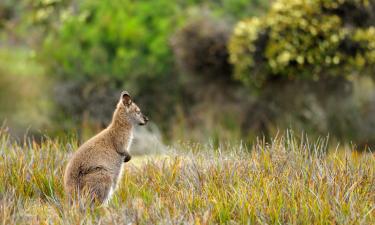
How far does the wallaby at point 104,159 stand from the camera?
7.76 meters

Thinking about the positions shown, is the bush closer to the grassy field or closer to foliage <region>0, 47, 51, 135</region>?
foliage <region>0, 47, 51, 135</region>

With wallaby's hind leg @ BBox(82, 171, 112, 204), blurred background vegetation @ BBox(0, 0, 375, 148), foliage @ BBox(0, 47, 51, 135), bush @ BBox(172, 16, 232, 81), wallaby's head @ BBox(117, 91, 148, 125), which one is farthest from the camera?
bush @ BBox(172, 16, 232, 81)

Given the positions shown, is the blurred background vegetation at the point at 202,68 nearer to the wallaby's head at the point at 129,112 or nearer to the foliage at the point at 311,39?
the foliage at the point at 311,39

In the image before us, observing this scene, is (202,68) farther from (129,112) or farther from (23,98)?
(129,112)

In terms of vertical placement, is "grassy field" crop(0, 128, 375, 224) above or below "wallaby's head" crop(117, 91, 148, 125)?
below

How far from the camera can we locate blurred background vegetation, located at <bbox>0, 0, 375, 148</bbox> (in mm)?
14609

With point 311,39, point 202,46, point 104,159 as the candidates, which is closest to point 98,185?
point 104,159

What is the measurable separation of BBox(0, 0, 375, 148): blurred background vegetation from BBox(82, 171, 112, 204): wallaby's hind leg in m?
6.33

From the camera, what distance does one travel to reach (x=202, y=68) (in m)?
16.3

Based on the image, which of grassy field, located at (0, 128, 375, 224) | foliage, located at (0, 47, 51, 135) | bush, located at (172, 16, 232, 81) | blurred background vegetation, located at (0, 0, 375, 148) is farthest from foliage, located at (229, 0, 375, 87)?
grassy field, located at (0, 128, 375, 224)

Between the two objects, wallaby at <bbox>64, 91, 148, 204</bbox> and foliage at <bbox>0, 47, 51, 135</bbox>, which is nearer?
wallaby at <bbox>64, 91, 148, 204</bbox>

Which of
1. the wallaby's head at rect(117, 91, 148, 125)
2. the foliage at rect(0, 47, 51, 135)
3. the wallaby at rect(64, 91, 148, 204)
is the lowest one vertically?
the foliage at rect(0, 47, 51, 135)

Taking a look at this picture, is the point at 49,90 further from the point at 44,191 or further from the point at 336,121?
the point at 44,191

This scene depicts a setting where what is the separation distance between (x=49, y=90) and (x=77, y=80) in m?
0.62
